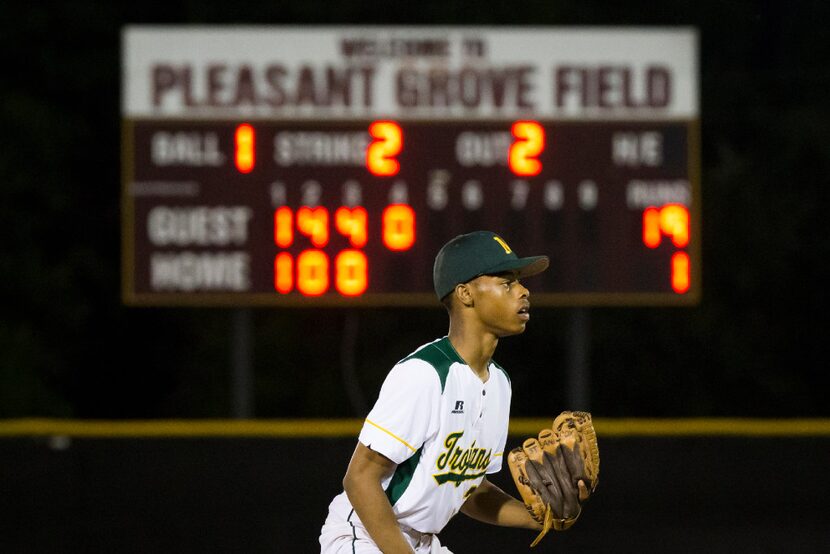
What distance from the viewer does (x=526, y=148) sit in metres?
8.35

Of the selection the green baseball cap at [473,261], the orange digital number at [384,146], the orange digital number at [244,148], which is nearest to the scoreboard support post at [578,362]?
the orange digital number at [384,146]

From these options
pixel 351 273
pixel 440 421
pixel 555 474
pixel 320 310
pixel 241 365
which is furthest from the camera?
pixel 320 310

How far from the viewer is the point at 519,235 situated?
8.27m

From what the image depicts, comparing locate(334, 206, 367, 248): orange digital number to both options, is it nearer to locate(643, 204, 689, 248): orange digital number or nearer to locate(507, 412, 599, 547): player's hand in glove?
locate(643, 204, 689, 248): orange digital number

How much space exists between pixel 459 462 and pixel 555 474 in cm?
23

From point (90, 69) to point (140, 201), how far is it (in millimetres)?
5968

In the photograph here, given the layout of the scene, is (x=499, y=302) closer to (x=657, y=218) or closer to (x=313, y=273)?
(x=313, y=273)

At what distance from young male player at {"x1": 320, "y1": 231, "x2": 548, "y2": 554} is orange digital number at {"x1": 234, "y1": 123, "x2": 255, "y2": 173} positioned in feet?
17.1

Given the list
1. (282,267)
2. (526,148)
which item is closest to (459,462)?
(282,267)

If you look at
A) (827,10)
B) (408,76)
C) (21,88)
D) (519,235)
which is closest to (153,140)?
(408,76)

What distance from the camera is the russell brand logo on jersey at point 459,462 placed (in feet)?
9.98

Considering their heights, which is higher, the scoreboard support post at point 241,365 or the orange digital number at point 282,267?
the orange digital number at point 282,267

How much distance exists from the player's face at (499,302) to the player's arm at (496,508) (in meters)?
0.47

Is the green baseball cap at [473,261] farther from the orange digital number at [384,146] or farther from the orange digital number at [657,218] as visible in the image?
the orange digital number at [657,218]
